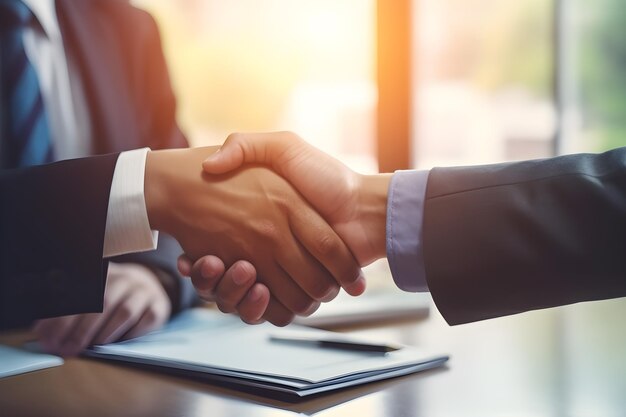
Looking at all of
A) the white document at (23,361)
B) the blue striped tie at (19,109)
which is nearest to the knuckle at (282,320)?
the white document at (23,361)

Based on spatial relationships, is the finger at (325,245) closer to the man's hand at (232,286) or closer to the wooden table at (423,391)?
the man's hand at (232,286)

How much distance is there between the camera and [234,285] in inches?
40.0

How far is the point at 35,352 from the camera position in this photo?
83 centimetres

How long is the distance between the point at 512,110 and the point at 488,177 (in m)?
3.37

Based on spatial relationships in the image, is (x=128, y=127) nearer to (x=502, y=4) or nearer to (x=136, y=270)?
(x=136, y=270)

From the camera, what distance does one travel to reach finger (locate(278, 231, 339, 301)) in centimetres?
104

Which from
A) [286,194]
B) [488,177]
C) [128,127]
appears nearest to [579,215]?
[488,177]

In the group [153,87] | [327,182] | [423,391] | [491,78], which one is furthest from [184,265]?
[491,78]

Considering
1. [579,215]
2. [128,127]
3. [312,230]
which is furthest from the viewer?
[128,127]

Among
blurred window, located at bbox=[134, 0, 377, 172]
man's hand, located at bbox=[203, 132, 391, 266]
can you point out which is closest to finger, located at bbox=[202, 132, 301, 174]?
man's hand, located at bbox=[203, 132, 391, 266]

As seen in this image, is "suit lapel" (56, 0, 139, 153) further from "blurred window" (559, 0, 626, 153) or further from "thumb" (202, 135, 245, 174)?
"blurred window" (559, 0, 626, 153)

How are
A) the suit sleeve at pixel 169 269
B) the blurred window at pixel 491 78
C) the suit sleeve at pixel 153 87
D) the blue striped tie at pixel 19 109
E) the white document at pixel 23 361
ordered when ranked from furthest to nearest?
the blurred window at pixel 491 78
the suit sleeve at pixel 153 87
the blue striped tie at pixel 19 109
the suit sleeve at pixel 169 269
the white document at pixel 23 361

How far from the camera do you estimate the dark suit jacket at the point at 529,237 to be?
0.78m

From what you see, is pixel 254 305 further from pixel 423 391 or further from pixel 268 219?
pixel 423 391
